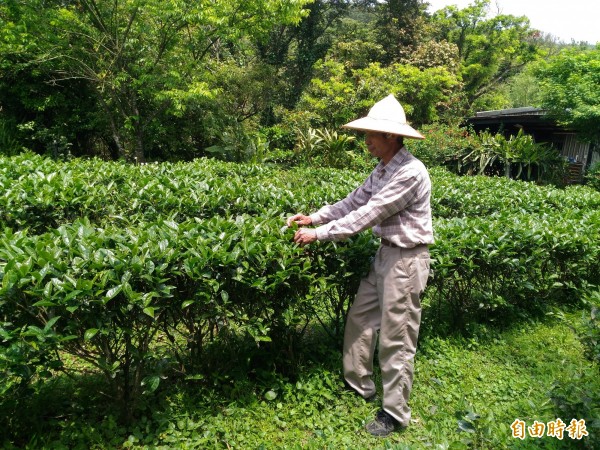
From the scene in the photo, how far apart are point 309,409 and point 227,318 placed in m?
0.89

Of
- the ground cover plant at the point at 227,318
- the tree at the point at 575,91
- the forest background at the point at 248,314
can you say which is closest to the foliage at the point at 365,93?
the tree at the point at 575,91

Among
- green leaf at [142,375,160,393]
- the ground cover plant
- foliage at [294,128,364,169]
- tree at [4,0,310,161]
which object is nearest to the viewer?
the ground cover plant

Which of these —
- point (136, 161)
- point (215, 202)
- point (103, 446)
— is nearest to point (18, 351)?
point (103, 446)

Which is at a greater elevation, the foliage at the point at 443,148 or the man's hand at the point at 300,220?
the man's hand at the point at 300,220

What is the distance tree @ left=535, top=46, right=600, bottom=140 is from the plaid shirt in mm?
11770

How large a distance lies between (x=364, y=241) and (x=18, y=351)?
6.99 feet

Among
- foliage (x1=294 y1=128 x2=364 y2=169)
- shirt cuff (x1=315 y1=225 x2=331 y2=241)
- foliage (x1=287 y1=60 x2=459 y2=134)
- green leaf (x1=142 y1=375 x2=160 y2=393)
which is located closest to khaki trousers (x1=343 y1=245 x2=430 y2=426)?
shirt cuff (x1=315 y1=225 x2=331 y2=241)

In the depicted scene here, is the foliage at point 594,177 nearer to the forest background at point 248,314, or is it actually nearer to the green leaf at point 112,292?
the forest background at point 248,314

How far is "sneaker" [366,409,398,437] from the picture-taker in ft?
9.57

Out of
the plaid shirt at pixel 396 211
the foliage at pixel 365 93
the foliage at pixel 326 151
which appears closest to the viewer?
the plaid shirt at pixel 396 211

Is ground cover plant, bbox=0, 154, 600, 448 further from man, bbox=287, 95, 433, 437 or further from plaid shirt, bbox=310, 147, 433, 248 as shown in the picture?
plaid shirt, bbox=310, 147, 433, 248

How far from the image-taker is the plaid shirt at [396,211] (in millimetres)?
2805

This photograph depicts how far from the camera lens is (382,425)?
2.96 meters

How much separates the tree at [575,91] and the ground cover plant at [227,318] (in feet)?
32.0
